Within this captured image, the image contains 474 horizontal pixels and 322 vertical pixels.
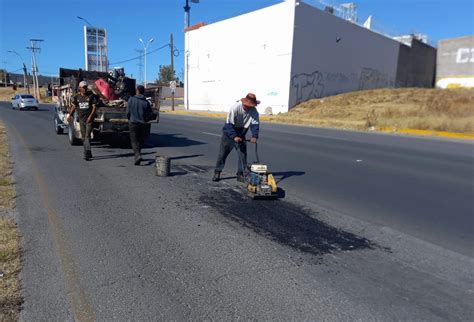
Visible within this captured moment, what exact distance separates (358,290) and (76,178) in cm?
592

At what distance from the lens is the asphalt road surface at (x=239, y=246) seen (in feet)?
10.4

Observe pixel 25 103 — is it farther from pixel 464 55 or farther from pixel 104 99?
pixel 464 55

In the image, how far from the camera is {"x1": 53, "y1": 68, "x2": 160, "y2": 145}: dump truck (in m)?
11.0

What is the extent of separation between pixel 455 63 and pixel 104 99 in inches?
2170

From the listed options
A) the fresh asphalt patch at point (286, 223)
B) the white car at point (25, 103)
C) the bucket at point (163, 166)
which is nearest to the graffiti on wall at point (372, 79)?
the white car at point (25, 103)

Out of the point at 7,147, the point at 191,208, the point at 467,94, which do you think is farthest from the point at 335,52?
the point at 191,208

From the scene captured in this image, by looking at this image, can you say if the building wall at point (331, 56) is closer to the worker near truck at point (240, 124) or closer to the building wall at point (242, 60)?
the building wall at point (242, 60)

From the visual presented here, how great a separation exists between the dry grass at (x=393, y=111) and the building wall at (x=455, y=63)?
21.8 meters

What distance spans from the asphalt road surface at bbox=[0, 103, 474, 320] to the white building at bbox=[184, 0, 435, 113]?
2620 cm

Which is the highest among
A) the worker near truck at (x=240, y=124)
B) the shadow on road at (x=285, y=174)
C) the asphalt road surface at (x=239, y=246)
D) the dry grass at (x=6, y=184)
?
the worker near truck at (x=240, y=124)

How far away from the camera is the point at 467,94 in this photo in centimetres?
2970

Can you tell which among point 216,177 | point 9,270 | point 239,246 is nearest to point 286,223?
point 239,246

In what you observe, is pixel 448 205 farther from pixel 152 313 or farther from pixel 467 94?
pixel 467 94

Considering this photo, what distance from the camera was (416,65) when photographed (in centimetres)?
5372
